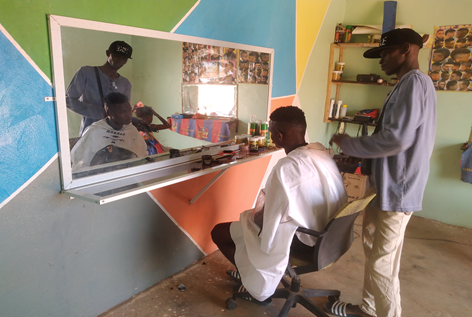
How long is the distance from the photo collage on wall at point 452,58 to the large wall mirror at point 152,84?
1.88 metres

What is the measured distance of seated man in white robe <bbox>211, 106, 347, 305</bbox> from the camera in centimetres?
158

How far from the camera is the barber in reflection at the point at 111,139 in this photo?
164 centimetres

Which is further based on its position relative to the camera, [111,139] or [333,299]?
[333,299]

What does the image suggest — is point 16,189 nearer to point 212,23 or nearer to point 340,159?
point 212,23

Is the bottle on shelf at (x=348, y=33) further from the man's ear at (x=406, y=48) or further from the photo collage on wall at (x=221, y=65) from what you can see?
the man's ear at (x=406, y=48)

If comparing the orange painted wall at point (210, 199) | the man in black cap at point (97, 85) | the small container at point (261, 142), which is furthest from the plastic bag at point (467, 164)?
the man in black cap at point (97, 85)

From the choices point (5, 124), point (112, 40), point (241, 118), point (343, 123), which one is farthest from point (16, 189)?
point (343, 123)

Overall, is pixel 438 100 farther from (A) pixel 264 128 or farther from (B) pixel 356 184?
(A) pixel 264 128

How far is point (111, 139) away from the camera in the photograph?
177cm

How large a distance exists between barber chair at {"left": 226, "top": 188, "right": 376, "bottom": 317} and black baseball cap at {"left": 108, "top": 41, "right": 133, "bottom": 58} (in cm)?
129

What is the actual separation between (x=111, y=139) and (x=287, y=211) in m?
1.03

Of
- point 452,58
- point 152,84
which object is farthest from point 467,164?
point 152,84

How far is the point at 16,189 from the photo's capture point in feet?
4.67

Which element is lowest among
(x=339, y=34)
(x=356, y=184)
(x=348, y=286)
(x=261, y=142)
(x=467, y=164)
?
(x=348, y=286)
